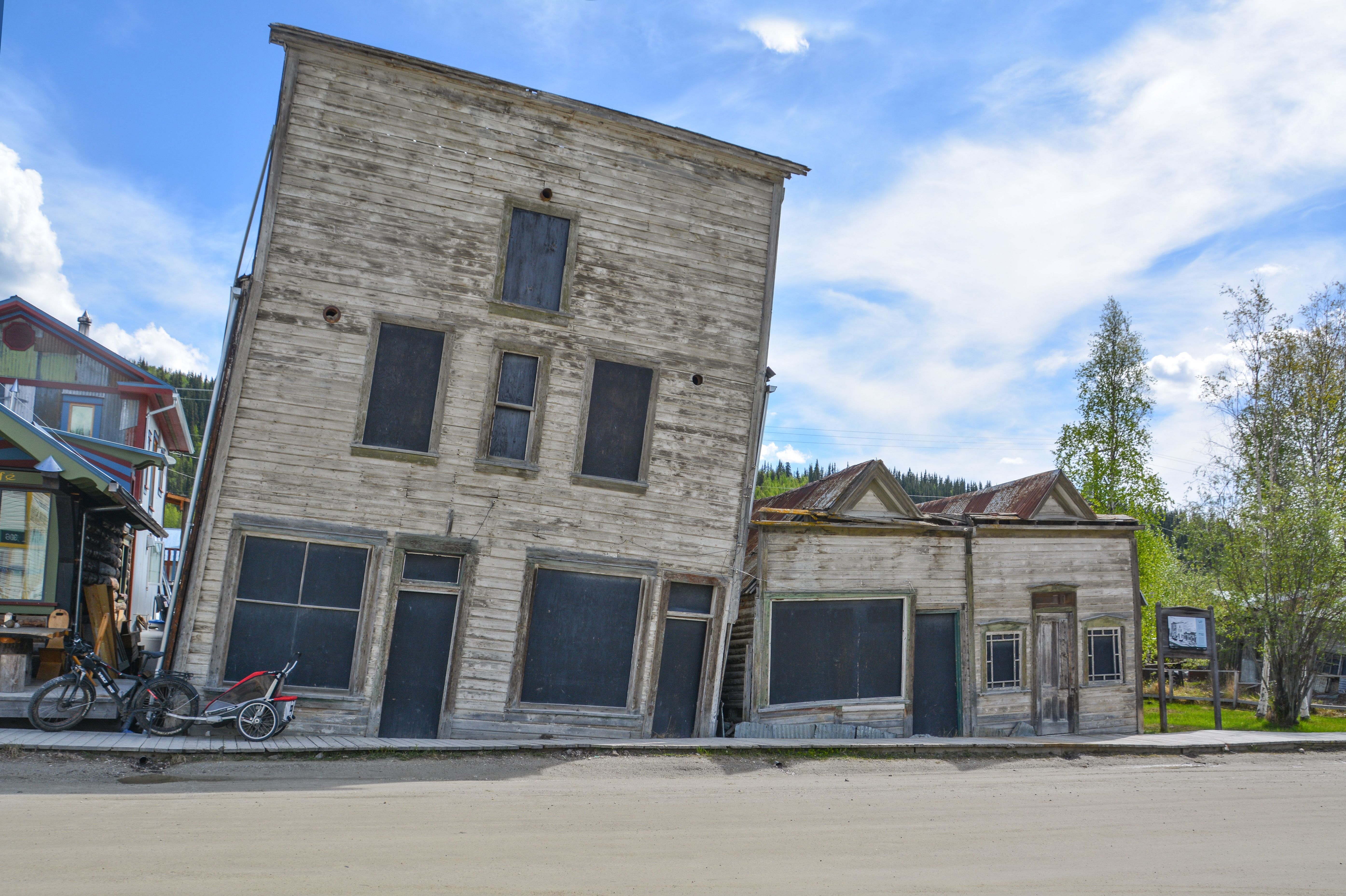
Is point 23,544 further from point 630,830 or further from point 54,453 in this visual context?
point 630,830

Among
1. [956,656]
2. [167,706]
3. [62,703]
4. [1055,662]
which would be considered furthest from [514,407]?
[1055,662]

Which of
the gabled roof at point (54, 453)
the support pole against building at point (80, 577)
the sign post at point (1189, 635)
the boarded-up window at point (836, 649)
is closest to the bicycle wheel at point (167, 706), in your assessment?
Result: the support pole against building at point (80, 577)

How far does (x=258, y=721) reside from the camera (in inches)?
433

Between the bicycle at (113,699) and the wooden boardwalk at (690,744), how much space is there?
200 millimetres

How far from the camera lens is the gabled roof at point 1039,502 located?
1734cm

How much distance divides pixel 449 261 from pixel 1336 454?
22.5 meters

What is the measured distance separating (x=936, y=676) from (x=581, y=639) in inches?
263

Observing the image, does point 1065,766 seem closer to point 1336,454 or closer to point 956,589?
point 956,589

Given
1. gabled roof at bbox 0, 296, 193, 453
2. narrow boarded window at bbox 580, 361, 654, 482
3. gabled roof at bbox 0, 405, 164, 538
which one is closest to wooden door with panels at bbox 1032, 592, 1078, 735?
narrow boarded window at bbox 580, 361, 654, 482

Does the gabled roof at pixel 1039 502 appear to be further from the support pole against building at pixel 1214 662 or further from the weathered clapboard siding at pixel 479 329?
the weathered clapboard siding at pixel 479 329

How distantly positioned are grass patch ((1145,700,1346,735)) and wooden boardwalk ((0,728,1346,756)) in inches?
44.7

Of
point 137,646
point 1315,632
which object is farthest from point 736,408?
point 1315,632

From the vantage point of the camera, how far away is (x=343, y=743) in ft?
35.8

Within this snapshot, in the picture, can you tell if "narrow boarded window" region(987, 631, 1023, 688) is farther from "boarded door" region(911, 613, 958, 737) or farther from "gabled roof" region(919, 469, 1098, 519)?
"gabled roof" region(919, 469, 1098, 519)
